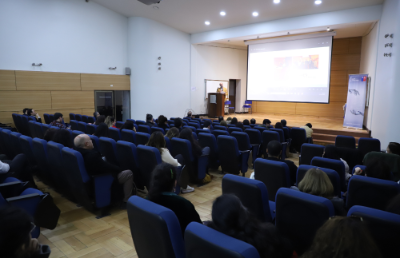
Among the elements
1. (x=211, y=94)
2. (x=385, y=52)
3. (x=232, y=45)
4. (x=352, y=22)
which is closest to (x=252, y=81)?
(x=211, y=94)

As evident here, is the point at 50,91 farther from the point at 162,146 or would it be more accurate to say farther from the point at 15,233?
the point at 15,233

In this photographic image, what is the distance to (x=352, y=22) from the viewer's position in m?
9.10

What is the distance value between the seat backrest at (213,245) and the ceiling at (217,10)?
9.59 meters

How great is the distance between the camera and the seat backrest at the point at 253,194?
2.06 meters

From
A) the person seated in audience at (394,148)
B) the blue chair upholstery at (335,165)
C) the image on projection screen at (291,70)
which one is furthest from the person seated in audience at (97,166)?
the image on projection screen at (291,70)

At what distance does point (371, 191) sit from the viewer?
7.63ft

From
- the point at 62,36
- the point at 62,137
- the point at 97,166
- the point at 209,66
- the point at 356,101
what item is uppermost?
the point at 62,36

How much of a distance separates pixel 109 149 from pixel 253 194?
9.42ft

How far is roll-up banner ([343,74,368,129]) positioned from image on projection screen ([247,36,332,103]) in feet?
3.51

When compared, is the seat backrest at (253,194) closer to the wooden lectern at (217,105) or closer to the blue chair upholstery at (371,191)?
the blue chair upholstery at (371,191)

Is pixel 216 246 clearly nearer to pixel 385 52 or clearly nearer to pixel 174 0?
pixel 385 52

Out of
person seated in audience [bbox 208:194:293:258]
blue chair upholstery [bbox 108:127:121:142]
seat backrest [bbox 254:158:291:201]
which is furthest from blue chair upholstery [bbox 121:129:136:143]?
person seated in audience [bbox 208:194:293:258]

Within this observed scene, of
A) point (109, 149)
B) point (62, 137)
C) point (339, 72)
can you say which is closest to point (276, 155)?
point (109, 149)

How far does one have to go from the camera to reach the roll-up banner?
9289mm
